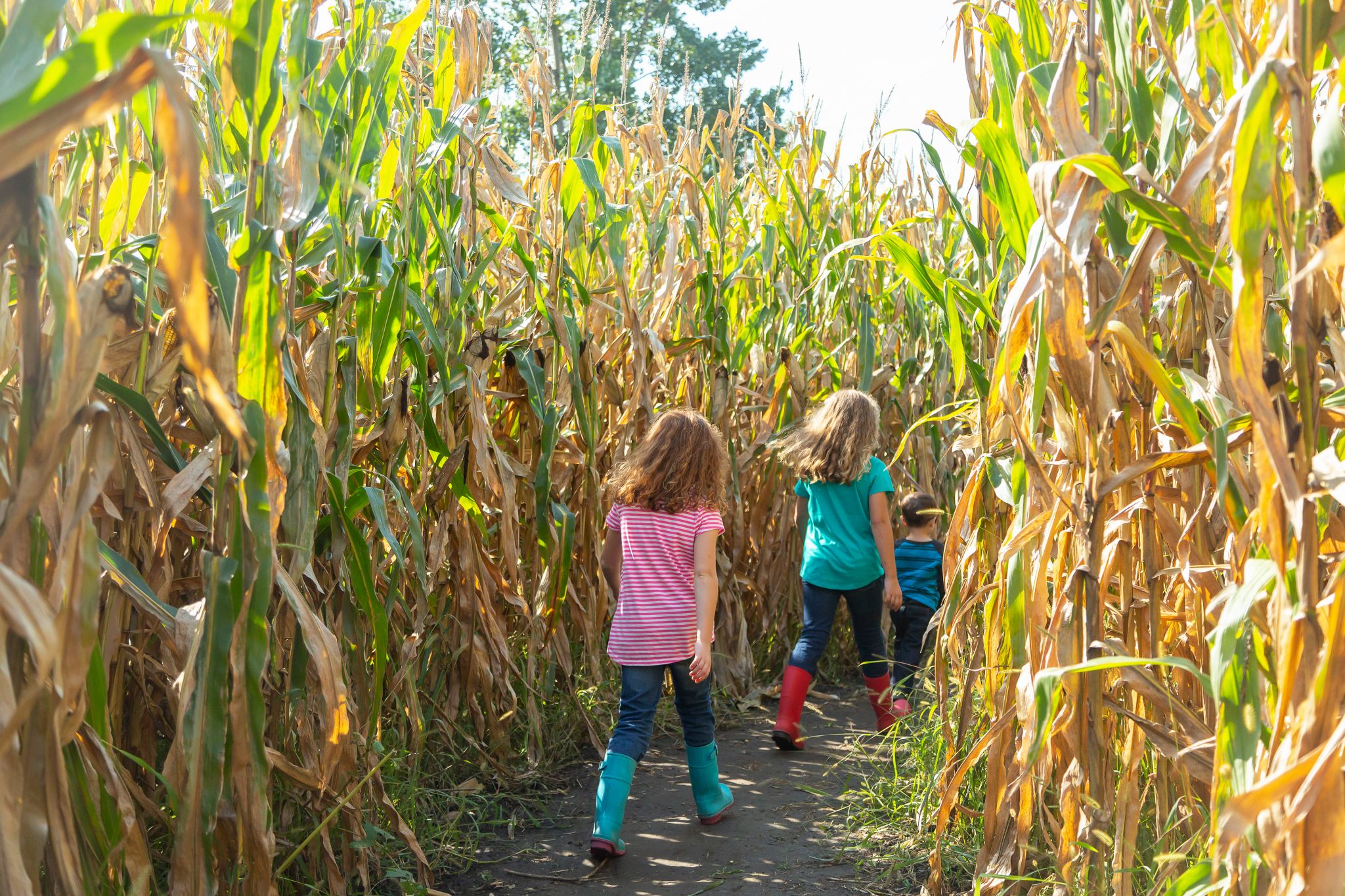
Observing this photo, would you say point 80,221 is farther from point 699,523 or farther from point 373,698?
point 699,523

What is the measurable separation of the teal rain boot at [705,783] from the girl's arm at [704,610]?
9.2 inches

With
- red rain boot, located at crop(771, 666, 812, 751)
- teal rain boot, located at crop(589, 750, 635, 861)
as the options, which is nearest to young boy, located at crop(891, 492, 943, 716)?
red rain boot, located at crop(771, 666, 812, 751)

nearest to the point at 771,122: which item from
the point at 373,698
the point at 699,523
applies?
the point at 699,523

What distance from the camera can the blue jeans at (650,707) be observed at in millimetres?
2734

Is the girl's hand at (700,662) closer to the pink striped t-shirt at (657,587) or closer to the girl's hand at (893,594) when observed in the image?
the pink striped t-shirt at (657,587)

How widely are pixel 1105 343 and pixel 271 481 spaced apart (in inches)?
53.1

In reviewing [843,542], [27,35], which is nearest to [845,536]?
[843,542]

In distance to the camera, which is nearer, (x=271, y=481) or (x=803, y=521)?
(x=271, y=481)

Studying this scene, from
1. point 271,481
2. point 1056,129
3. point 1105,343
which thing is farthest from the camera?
point 1105,343

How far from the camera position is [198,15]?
0.85 m

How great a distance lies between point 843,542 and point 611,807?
1.41 meters

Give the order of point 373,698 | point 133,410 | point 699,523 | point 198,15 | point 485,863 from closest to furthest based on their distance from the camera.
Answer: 1. point 198,15
2. point 133,410
3. point 373,698
4. point 485,863
5. point 699,523

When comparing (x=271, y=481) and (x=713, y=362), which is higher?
(x=713, y=362)

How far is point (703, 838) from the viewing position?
2818mm
